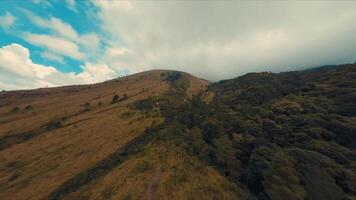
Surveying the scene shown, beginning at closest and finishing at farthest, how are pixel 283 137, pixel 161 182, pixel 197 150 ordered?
pixel 161 182 < pixel 283 137 < pixel 197 150

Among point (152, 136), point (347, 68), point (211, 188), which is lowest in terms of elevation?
point (211, 188)

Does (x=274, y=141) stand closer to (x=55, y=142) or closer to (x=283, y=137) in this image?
(x=283, y=137)

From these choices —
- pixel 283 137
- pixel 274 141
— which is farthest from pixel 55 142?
pixel 283 137

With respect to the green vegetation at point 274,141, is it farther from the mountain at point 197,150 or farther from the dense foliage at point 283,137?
the mountain at point 197,150

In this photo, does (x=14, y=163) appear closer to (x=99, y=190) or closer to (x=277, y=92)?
(x=99, y=190)

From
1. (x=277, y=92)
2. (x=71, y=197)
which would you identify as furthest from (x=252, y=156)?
(x=277, y=92)

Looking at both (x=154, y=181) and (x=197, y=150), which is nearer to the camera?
(x=154, y=181)

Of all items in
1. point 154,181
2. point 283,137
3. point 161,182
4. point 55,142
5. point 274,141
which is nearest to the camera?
point 161,182

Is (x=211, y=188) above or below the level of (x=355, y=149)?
below
